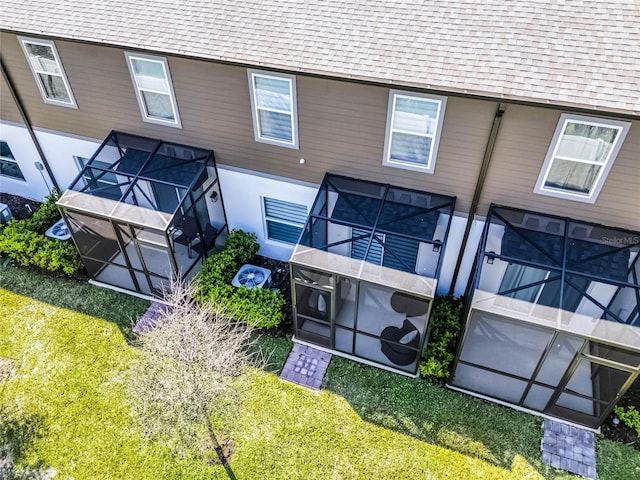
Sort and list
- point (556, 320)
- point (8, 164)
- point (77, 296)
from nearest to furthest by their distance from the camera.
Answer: point (556, 320), point (77, 296), point (8, 164)

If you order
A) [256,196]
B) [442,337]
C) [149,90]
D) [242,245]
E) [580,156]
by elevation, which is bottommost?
[442,337]

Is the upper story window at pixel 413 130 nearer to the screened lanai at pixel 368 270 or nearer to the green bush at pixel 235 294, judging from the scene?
the screened lanai at pixel 368 270

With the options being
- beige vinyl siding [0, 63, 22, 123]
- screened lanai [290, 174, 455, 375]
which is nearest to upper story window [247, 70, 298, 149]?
screened lanai [290, 174, 455, 375]

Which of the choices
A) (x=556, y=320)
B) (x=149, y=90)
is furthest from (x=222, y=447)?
(x=149, y=90)

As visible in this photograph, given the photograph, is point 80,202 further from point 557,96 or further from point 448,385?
point 557,96

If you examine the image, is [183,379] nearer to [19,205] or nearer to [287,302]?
[287,302]

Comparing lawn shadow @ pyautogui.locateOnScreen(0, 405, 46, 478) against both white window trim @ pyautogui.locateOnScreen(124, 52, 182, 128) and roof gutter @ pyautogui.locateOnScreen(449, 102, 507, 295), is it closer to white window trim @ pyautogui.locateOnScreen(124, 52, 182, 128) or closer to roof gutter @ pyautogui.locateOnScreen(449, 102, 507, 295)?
white window trim @ pyautogui.locateOnScreen(124, 52, 182, 128)
